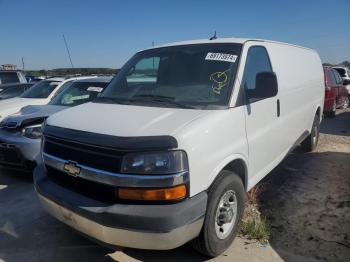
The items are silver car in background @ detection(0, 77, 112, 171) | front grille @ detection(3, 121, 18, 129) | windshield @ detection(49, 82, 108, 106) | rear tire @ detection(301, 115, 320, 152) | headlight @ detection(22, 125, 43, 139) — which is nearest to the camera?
silver car in background @ detection(0, 77, 112, 171)

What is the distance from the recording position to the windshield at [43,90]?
27.9 ft

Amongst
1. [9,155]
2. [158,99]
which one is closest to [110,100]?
[158,99]

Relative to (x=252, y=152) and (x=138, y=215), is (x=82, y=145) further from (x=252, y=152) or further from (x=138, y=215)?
(x=252, y=152)

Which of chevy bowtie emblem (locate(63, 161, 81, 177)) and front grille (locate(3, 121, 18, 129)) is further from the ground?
chevy bowtie emblem (locate(63, 161, 81, 177))

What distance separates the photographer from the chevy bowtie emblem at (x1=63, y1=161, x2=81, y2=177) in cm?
309

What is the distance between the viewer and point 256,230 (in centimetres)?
385

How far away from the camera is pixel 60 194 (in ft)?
10.6

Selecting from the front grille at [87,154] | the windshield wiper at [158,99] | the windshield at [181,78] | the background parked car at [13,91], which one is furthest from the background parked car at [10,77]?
the front grille at [87,154]

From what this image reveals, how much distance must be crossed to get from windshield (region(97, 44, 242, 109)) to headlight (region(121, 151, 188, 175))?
814 mm

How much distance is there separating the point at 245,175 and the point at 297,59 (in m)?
2.76

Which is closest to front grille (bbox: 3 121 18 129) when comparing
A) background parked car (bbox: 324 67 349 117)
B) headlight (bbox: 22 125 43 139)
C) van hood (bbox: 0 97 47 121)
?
headlight (bbox: 22 125 43 139)

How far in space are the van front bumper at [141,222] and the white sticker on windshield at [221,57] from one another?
155cm

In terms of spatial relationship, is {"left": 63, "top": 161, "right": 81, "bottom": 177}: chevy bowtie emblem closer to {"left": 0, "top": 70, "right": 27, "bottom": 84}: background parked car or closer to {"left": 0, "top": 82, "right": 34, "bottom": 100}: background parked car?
{"left": 0, "top": 82, "right": 34, "bottom": 100}: background parked car

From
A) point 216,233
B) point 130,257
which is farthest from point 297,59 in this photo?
point 130,257
